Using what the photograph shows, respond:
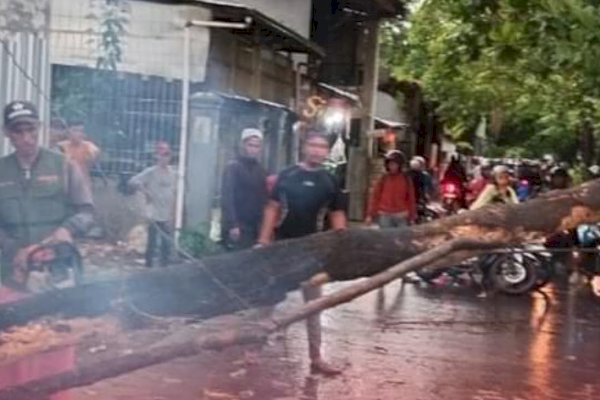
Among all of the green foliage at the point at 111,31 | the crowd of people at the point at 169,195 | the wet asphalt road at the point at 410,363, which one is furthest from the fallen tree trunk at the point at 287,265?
the green foliage at the point at 111,31

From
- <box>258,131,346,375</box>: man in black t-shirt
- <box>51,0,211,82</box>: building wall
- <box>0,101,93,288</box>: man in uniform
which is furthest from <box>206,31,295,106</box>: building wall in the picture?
<box>0,101,93,288</box>: man in uniform

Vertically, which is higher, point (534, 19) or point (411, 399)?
point (534, 19)

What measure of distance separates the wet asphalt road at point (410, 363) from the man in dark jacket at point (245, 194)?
96cm

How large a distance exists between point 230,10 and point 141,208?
7.91 ft

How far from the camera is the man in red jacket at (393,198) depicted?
15.9 m

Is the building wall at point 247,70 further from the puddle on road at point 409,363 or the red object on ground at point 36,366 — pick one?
the red object on ground at point 36,366

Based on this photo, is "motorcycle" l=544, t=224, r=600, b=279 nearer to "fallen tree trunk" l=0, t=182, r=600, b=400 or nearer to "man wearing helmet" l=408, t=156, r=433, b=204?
"man wearing helmet" l=408, t=156, r=433, b=204

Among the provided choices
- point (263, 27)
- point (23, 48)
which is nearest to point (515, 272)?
point (263, 27)

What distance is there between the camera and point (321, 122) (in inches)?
890

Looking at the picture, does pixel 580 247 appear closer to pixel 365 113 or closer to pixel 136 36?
pixel 136 36

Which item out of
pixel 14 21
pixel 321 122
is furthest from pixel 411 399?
pixel 321 122

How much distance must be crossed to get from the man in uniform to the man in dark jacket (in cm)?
527

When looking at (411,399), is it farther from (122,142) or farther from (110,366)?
(122,142)

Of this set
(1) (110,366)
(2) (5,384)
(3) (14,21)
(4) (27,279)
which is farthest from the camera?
(3) (14,21)
